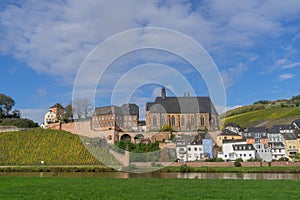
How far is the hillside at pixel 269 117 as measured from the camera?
11331 cm

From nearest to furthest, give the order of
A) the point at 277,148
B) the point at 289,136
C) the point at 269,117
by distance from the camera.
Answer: the point at 277,148 → the point at 289,136 → the point at 269,117

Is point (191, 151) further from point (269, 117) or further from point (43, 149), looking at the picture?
point (269, 117)

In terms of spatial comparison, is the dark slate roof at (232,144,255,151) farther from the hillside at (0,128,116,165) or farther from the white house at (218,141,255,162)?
the hillside at (0,128,116,165)

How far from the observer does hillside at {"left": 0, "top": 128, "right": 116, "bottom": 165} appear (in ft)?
193

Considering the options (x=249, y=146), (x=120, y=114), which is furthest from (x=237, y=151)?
(x=120, y=114)

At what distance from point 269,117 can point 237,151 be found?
66522 mm

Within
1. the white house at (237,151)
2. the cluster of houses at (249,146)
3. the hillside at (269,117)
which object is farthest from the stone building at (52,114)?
the white house at (237,151)

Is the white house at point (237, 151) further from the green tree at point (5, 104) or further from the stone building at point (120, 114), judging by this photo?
the green tree at point (5, 104)

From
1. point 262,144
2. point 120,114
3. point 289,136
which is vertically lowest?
point 262,144

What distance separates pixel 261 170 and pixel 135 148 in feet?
67.1

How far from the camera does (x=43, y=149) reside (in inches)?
2527

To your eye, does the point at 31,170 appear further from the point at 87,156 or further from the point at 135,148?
the point at 135,148

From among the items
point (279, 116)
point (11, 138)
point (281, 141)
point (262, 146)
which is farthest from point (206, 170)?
point (279, 116)

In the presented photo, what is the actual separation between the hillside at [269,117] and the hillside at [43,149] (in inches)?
2388
